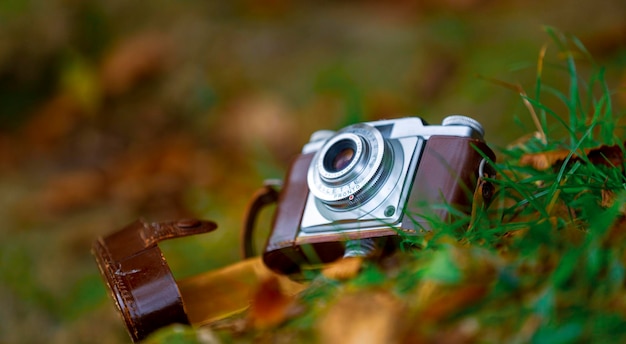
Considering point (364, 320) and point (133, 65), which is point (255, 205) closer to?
point (364, 320)

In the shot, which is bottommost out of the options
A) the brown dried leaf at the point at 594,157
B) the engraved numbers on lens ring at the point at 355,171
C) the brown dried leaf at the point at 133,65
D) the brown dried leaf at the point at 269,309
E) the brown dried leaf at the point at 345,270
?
the brown dried leaf at the point at 594,157

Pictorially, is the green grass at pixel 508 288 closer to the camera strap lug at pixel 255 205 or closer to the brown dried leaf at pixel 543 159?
the brown dried leaf at pixel 543 159

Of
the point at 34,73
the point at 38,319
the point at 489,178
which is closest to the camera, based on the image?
the point at 489,178

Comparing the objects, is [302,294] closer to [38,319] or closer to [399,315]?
[399,315]

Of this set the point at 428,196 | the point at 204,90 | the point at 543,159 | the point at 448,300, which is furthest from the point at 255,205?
the point at 204,90

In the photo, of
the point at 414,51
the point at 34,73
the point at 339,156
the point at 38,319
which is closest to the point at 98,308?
the point at 38,319

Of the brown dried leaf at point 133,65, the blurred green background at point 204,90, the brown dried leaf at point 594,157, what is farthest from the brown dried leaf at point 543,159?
the brown dried leaf at point 133,65

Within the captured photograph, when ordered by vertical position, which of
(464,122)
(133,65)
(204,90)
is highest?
(133,65)
